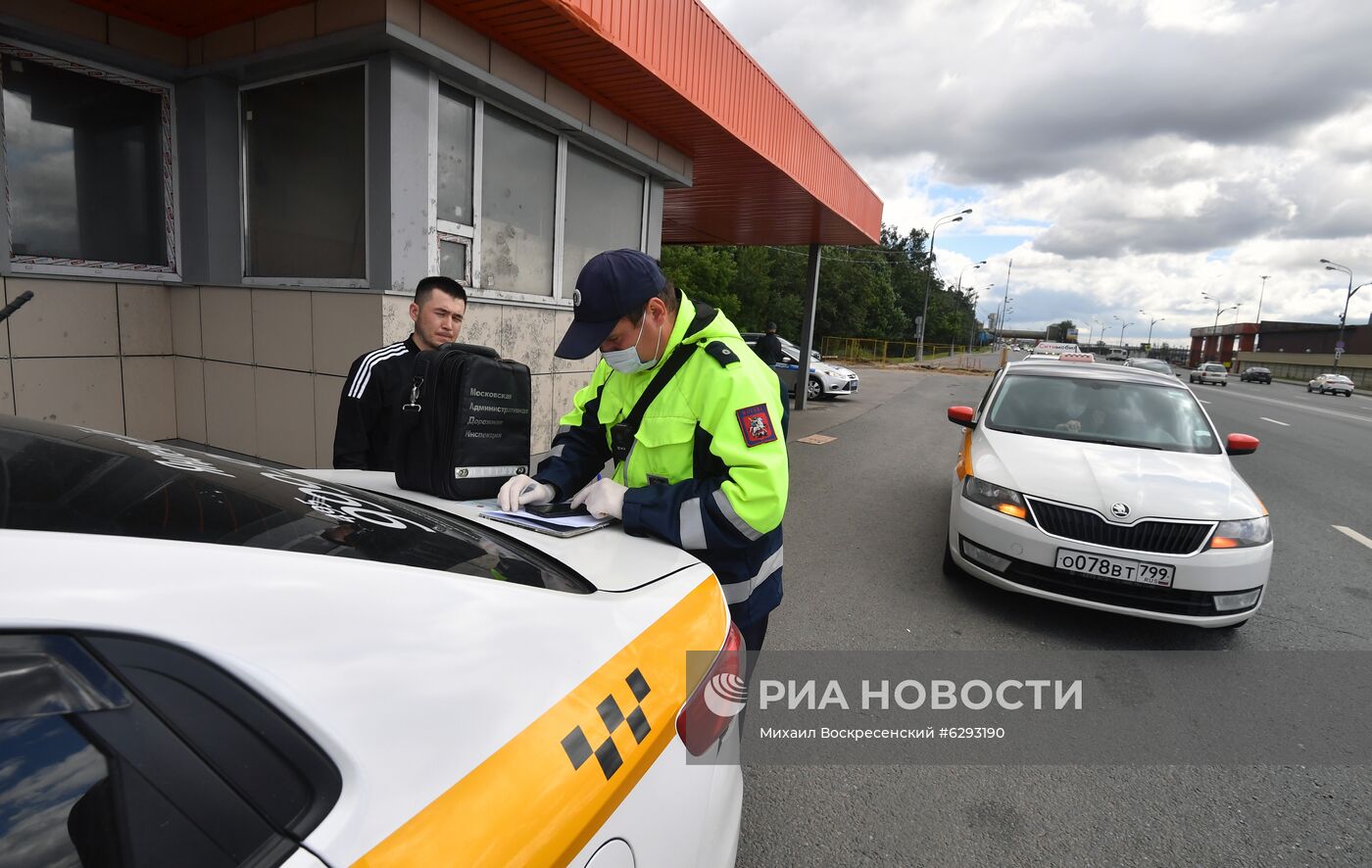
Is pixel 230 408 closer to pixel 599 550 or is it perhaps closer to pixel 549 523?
pixel 549 523

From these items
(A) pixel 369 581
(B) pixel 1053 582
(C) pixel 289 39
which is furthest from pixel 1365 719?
(C) pixel 289 39

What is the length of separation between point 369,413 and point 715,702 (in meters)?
2.10

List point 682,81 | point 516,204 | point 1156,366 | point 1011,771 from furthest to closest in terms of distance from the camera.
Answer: point 1156,366 → point 516,204 → point 682,81 → point 1011,771

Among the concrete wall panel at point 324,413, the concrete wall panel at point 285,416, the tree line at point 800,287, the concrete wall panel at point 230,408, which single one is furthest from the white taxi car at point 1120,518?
the tree line at point 800,287

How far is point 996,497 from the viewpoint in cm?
396

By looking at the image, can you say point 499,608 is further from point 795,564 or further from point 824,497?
point 824,497

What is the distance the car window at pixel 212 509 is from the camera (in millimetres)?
871

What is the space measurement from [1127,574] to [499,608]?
3.58 metres

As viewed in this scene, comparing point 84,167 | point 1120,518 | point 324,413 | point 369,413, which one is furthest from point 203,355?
point 1120,518

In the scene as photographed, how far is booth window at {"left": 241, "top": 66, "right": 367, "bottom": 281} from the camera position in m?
4.74

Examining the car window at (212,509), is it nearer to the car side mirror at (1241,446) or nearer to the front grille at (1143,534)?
the front grille at (1143,534)

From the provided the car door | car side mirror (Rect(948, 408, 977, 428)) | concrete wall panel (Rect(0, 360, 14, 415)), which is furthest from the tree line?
the car door

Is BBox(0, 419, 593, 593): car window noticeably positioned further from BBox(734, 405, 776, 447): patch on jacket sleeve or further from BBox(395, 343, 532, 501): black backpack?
BBox(734, 405, 776, 447): patch on jacket sleeve

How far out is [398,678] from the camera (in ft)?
2.79
